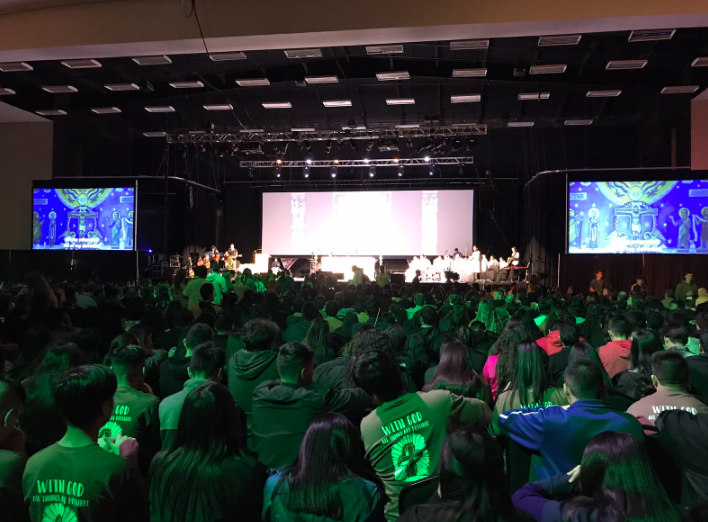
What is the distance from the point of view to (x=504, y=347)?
420 centimetres

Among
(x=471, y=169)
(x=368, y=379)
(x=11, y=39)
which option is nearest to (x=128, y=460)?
(x=368, y=379)

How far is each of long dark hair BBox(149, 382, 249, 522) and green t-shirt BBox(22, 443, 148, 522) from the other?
0.10 m

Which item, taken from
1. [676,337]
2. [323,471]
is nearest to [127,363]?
[323,471]

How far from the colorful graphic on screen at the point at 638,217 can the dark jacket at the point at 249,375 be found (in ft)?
47.2

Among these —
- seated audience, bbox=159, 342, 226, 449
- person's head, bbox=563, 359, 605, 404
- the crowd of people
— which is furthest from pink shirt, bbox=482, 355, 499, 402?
seated audience, bbox=159, 342, 226, 449

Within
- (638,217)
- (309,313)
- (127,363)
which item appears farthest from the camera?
(638,217)

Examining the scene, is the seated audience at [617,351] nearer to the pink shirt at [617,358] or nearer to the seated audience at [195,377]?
the pink shirt at [617,358]

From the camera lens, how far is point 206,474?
2.09 m

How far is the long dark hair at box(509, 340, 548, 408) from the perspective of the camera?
352 centimetres

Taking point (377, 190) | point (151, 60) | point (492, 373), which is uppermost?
point (151, 60)

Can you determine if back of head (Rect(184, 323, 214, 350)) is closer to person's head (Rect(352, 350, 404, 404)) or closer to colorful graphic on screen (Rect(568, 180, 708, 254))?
person's head (Rect(352, 350, 404, 404))

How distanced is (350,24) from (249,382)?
586 centimetres

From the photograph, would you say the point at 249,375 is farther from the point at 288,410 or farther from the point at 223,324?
the point at 223,324

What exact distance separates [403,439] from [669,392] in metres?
1.44
